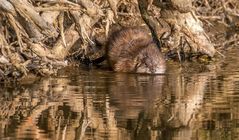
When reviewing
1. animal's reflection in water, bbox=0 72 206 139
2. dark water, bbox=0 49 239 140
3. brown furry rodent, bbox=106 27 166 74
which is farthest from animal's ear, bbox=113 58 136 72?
animal's reflection in water, bbox=0 72 206 139

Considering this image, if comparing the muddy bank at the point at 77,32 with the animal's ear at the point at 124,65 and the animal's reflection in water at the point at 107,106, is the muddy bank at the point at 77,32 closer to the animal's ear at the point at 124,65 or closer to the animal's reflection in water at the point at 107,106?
the animal's reflection in water at the point at 107,106

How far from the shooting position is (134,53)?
1279cm

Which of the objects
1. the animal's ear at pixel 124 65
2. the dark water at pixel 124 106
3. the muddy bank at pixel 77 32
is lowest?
the dark water at pixel 124 106

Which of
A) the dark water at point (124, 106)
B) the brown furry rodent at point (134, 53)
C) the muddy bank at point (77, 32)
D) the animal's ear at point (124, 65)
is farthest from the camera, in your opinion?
the animal's ear at point (124, 65)

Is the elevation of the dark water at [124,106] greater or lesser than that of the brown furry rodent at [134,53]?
lesser

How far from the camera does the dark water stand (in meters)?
8.00

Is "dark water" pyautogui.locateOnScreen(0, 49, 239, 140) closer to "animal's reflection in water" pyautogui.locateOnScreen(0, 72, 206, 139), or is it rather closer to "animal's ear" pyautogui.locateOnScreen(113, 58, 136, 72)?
"animal's reflection in water" pyautogui.locateOnScreen(0, 72, 206, 139)

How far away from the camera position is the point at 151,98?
32.2 feet

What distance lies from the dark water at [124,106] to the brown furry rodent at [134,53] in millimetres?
274

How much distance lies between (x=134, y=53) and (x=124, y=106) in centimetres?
362

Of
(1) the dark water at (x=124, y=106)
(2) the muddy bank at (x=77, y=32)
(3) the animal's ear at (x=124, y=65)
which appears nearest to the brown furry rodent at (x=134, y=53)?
(3) the animal's ear at (x=124, y=65)

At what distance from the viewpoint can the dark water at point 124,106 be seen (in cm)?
800

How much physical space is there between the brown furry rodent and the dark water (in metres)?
0.27

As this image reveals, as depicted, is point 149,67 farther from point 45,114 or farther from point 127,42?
point 45,114
